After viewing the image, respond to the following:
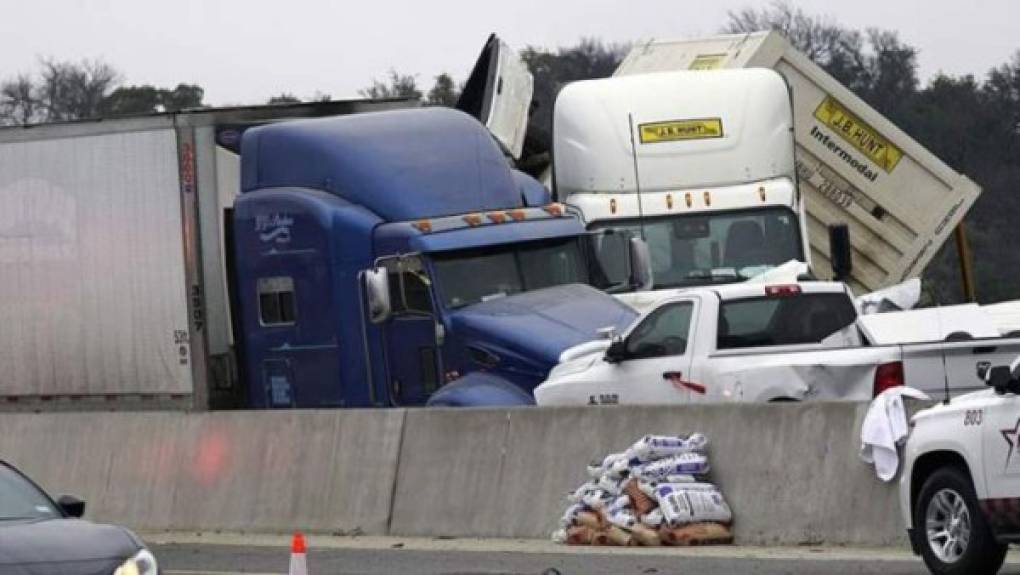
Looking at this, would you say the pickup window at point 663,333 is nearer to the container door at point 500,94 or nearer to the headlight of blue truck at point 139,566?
the headlight of blue truck at point 139,566

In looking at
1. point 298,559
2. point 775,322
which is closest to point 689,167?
point 775,322

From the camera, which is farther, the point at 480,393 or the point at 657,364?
the point at 480,393

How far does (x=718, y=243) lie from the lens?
24.9 meters

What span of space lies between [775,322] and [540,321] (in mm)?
3916

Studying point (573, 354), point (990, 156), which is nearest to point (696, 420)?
point (573, 354)

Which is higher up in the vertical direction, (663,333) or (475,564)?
(663,333)

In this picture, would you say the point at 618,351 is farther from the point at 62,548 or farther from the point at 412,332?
the point at 62,548

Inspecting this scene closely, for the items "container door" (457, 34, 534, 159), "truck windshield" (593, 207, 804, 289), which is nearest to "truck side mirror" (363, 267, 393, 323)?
"truck windshield" (593, 207, 804, 289)

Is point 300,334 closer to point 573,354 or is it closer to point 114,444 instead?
point 114,444

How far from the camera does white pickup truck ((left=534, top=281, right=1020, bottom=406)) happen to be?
17641 mm

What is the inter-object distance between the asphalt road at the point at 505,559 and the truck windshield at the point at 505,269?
12.9ft

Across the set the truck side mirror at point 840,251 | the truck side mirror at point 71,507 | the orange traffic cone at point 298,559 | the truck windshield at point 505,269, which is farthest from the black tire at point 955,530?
the truck side mirror at point 840,251

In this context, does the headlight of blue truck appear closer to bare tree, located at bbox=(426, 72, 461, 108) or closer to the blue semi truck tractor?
the blue semi truck tractor

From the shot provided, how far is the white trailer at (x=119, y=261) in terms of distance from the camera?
2458cm
